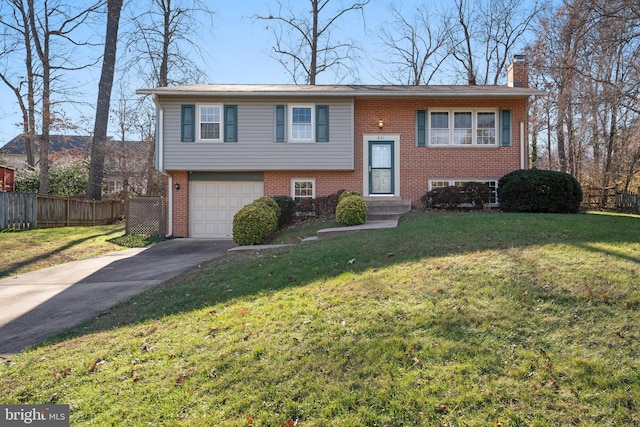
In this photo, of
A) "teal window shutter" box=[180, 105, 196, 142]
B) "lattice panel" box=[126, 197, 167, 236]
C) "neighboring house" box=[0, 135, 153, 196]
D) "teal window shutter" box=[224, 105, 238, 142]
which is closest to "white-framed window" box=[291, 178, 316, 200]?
"teal window shutter" box=[224, 105, 238, 142]

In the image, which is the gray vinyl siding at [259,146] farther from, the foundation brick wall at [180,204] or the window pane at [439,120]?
the window pane at [439,120]

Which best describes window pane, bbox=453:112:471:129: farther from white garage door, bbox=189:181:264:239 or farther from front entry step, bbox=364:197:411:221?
white garage door, bbox=189:181:264:239

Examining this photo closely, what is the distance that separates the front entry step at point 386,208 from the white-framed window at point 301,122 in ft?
10.5

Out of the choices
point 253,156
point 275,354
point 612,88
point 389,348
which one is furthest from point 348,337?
point 612,88

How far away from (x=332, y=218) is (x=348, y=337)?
31.6ft

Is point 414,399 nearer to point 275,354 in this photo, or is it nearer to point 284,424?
point 284,424

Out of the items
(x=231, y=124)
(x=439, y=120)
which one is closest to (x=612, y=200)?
(x=439, y=120)

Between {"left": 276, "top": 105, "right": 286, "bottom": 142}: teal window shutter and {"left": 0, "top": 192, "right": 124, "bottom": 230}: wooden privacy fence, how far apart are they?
8.80m

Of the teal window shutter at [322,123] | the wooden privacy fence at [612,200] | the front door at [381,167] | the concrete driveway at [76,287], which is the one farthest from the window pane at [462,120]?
the concrete driveway at [76,287]

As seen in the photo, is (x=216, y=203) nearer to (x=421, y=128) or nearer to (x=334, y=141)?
(x=334, y=141)

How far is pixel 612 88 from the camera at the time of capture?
568 inches

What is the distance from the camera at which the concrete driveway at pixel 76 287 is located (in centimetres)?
575

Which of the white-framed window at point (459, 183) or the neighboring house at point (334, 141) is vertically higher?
the neighboring house at point (334, 141)

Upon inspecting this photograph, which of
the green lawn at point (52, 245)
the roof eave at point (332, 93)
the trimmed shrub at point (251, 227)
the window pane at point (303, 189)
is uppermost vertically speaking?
the roof eave at point (332, 93)
